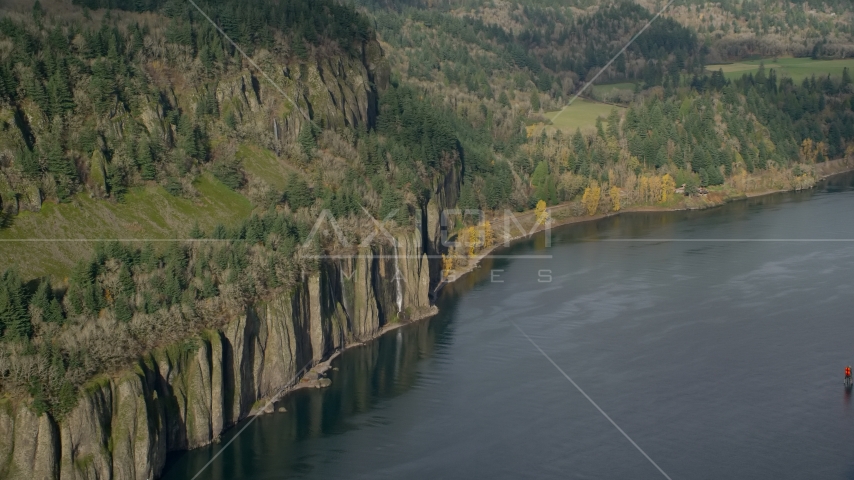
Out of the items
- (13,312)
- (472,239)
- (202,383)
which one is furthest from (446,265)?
(13,312)

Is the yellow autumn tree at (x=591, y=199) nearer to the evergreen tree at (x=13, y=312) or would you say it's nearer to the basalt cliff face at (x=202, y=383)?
the basalt cliff face at (x=202, y=383)

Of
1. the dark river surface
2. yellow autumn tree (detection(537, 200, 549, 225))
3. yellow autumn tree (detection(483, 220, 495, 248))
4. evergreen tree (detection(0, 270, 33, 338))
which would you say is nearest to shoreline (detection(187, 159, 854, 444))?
yellow autumn tree (detection(483, 220, 495, 248))

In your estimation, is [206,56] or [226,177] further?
[206,56]

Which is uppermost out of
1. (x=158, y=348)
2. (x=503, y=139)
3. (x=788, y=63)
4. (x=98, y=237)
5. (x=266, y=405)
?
(x=788, y=63)

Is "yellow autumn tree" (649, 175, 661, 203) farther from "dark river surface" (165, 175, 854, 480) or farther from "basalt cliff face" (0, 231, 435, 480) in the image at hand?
"basalt cliff face" (0, 231, 435, 480)

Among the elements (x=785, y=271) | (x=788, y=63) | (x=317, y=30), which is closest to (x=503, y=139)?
(x=317, y=30)

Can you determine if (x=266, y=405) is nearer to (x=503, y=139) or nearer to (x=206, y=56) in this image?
(x=206, y=56)

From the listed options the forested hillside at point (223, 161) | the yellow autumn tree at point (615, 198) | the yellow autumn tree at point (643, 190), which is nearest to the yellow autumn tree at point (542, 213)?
the forested hillside at point (223, 161)
